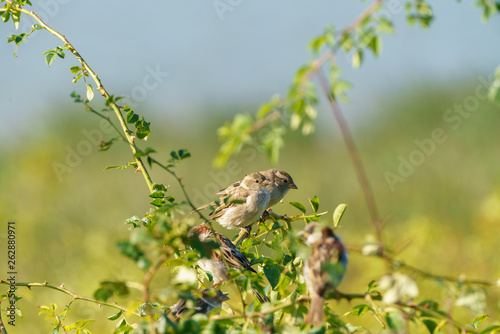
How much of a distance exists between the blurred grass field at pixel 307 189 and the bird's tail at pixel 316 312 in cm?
240

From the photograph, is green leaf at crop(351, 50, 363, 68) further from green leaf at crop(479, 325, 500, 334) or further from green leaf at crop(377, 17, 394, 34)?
green leaf at crop(479, 325, 500, 334)

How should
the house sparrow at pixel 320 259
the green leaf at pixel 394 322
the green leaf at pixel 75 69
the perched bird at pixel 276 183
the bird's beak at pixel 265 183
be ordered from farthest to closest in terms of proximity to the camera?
the perched bird at pixel 276 183, the bird's beak at pixel 265 183, the green leaf at pixel 75 69, the house sparrow at pixel 320 259, the green leaf at pixel 394 322

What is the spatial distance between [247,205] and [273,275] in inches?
89.8

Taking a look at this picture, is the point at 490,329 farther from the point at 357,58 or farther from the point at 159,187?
the point at 159,187

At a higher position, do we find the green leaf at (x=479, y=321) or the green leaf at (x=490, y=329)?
the green leaf at (x=490, y=329)

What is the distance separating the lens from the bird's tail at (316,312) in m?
1.43

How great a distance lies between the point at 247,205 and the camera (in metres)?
4.03

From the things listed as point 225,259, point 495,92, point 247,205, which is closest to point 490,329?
point 495,92

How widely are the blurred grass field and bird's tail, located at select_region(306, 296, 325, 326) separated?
240cm

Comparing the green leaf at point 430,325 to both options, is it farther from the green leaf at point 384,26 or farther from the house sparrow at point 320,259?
the green leaf at point 384,26

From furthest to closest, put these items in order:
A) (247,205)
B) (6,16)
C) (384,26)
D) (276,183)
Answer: (276,183) < (247,205) < (6,16) < (384,26)

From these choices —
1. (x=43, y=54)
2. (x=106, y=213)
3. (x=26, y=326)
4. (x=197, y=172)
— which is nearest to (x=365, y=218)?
(x=197, y=172)

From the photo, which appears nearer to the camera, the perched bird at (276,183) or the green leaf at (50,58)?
the green leaf at (50,58)

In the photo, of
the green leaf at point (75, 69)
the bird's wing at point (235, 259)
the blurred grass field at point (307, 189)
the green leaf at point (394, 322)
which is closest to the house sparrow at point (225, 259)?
the bird's wing at point (235, 259)
